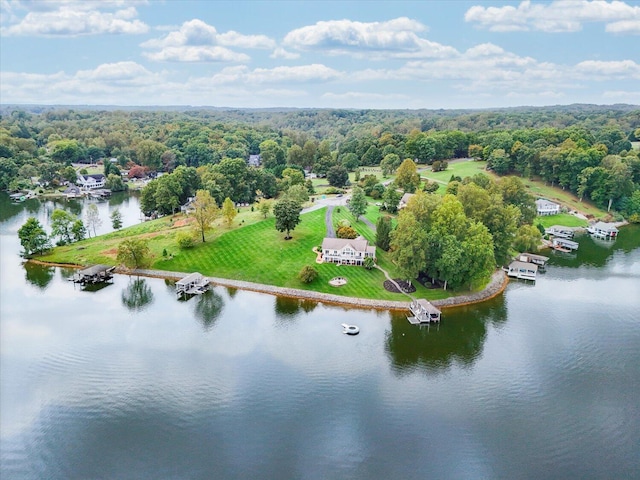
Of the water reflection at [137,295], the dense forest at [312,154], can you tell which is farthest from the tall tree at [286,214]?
the dense forest at [312,154]

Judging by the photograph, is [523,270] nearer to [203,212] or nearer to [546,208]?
[546,208]

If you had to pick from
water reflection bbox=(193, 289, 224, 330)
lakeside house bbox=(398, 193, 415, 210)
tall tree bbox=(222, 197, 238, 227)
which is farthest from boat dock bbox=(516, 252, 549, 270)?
tall tree bbox=(222, 197, 238, 227)

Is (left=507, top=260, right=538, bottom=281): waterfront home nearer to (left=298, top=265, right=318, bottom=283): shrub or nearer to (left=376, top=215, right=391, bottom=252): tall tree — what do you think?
(left=376, top=215, right=391, bottom=252): tall tree

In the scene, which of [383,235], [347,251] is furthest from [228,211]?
[383,235]

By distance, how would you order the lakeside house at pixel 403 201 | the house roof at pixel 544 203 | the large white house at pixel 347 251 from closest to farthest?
the large white house at pixel 347 251
the lakeside house at pixel 403 201
the house roof at pixel 544 203

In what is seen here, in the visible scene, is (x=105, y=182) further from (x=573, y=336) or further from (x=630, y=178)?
(x=630, y=178)

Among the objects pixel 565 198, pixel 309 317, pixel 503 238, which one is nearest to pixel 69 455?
pixel 309 317

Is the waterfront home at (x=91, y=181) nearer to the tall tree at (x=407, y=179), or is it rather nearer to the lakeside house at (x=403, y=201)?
the tall tree at (x=407, y=179)
